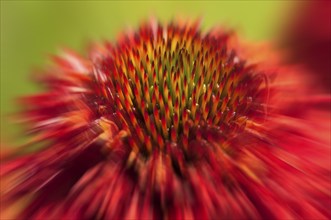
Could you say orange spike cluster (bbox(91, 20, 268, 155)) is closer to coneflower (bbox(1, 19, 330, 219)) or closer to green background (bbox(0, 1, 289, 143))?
coneflower (bbox(1, 19, 330, 219))

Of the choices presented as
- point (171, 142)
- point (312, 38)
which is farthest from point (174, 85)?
point (312, 38)

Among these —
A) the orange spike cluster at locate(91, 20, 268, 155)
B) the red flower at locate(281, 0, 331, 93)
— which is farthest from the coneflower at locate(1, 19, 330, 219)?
the red flower at locate(281, 0, 331, 93)

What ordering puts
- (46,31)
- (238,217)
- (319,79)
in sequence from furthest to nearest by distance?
(46,31) < (319,79) < (238,217)

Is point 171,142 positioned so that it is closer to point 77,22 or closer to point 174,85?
point 174,85

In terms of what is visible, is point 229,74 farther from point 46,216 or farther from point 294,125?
point 46,216

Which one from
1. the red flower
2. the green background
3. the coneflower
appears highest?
the green background

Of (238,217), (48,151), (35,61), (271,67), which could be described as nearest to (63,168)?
(48,151)

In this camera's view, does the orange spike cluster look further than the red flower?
No

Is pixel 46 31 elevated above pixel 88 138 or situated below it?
above
